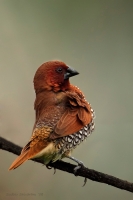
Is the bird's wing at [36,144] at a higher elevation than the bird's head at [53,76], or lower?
lower

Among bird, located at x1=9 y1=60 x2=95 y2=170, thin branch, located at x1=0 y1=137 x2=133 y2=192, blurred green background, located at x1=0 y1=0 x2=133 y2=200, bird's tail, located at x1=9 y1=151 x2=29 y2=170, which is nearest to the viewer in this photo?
bird's tail, located at x1=9 y1=151 x2=29 y2=170


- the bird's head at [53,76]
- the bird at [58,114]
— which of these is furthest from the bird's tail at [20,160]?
the bird's head at [53,76]

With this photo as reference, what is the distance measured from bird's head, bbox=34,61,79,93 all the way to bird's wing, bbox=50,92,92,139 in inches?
1.8

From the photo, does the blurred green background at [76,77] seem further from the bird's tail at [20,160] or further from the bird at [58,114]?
the bird's tail at [20,160]

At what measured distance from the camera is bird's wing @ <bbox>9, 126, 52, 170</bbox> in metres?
1.01

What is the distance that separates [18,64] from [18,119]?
255 millimetres

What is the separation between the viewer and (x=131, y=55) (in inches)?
71.9

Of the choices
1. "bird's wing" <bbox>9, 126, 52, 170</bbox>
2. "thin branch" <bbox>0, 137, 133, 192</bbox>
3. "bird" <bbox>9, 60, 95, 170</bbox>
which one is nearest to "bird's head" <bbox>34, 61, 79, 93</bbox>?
"bird" <bbox>9, 60, 95, 170</bbox>

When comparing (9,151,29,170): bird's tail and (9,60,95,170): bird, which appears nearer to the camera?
(9,151,29,170): bird's tail

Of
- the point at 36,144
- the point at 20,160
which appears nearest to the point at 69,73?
the point at 36,144

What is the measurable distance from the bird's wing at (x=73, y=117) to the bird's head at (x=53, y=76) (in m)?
0.05

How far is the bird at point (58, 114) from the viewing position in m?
1.15

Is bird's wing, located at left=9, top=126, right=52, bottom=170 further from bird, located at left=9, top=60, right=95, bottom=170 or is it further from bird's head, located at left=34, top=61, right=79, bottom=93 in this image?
bird's head, located at left=34, top=61, right=79, bottom=93

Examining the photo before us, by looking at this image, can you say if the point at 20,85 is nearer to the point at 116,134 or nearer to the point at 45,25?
the point at 45,25
